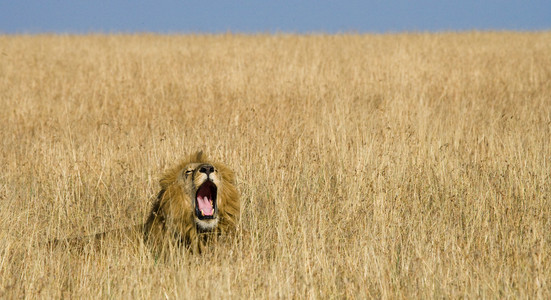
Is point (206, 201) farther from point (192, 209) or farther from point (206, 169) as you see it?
point (206, 169)

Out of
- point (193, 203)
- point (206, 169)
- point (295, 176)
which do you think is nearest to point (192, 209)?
point (193, 203)

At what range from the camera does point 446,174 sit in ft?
17.8

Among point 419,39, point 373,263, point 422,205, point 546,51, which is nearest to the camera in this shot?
point 373,263

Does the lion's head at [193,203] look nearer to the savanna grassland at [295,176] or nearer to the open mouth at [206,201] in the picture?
the open mouth at [206,201]

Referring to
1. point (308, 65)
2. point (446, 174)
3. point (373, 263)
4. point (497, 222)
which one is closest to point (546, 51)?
point (308, 65)

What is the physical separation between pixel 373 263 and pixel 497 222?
4.16 ft

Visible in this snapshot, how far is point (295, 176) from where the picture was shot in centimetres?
554

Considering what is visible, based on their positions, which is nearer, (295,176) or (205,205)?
(205,205)

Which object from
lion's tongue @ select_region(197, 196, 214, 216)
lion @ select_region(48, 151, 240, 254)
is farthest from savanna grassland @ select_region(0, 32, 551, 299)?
lion's tongue @ select_region(197, 196, 214, 216)

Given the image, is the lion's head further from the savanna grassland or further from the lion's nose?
the savanna grassland

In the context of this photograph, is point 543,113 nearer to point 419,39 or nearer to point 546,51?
point 546,51

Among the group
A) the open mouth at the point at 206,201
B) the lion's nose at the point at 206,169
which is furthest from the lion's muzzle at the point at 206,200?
the lion's nose at the point at 206,169

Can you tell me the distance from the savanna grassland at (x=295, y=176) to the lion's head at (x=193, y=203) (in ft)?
0.57

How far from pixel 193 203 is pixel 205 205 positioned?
12 centimetres
